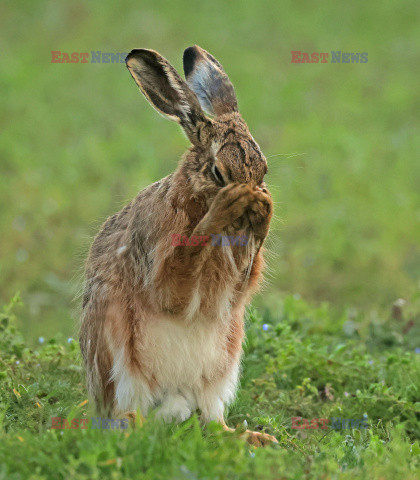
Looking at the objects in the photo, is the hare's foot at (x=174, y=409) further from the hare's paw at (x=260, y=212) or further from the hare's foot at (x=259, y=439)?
the hare's paw at (x=260, y=212)

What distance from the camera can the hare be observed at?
486 centimetres

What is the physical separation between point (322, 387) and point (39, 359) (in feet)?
6.62

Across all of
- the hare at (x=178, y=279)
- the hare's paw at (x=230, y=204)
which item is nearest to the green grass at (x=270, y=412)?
the hare at (x=178, y=279)

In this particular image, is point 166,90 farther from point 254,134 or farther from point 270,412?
point 254,134

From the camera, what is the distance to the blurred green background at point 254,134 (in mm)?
8844

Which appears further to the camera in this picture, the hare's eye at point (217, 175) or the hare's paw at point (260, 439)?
the hare's paw at point (260, 439)

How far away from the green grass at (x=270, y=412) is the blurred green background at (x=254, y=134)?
61cm

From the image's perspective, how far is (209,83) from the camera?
544cm

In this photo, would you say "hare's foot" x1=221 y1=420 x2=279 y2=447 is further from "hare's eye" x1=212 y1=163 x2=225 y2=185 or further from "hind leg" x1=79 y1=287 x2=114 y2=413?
"hare's eye" x1=212 y1=163 x2=225 y2=185

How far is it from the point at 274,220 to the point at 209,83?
37.8 inches

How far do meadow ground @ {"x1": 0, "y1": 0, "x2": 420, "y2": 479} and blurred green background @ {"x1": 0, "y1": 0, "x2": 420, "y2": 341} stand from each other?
3 cm

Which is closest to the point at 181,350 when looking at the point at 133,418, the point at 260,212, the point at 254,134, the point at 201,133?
the point at 133,418

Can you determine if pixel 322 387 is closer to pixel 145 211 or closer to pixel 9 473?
pixel 145 211

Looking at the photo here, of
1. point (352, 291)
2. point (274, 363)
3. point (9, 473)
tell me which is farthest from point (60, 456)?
point (352, 291)
